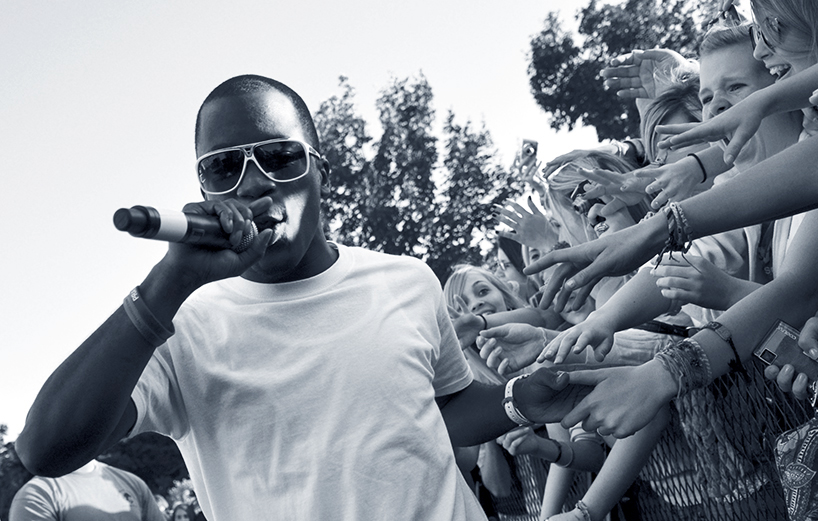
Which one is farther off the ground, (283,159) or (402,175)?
(283,159)

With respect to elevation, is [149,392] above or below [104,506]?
above

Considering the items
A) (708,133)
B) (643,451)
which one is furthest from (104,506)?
(708,133)

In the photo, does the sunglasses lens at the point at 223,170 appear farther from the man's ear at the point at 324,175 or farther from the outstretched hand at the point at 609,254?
the outstretched hand at the point at 609,254

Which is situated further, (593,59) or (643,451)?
(593,59)

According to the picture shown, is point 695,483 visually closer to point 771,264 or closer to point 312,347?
point 771,264

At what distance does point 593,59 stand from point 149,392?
66.5 ft

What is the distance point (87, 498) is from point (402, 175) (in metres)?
17.1

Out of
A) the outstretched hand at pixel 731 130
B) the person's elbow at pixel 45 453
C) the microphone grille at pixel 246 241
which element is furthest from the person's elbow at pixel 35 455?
the outstretched hand at pixel 731 130

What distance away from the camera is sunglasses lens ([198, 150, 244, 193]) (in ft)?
7.72

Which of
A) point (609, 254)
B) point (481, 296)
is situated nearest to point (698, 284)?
point (609, 254)

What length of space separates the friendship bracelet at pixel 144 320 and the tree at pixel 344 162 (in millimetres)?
19015

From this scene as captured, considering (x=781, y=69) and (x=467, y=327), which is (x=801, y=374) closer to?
(x=781, y=69)

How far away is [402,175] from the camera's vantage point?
74.4 feet

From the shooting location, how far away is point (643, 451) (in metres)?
3.35
